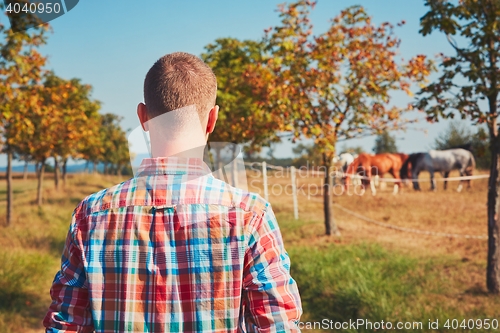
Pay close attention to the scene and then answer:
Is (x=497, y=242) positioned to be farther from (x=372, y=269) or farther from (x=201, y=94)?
(x=201, y=94)

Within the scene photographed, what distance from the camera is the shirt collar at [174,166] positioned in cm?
139

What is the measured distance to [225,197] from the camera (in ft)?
4.54

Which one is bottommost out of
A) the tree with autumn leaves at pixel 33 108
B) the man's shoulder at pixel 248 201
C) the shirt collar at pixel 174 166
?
the man's shoulder at pixel 248 201

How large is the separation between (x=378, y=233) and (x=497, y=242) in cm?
471

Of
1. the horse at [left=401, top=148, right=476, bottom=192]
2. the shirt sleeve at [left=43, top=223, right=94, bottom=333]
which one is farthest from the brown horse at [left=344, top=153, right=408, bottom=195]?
the shirt sleeve at [left=43, top=223, right=94, bottom=333]

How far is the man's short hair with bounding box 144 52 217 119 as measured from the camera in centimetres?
135

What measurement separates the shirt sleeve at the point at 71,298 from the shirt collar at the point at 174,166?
296mm

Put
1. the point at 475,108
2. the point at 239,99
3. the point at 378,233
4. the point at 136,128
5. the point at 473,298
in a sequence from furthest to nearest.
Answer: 1. the point at 239,99
2. the point at 378,233
3. the point at 475,108
4. the point at 473,298
5. the point at 136,128

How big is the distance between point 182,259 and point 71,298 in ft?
1.26

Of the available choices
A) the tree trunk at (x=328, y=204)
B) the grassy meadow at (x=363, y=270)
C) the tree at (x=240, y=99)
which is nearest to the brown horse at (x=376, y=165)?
the tree at (x=240, y=99)

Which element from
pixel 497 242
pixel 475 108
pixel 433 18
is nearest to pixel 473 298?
pixel 497 242

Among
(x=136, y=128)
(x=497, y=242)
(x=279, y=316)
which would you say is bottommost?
(x=497, y=242)

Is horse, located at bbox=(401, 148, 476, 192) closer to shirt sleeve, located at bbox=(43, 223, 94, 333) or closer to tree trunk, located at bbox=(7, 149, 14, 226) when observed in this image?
tree trunk, located at bbox=(7, 149, 14, 226)

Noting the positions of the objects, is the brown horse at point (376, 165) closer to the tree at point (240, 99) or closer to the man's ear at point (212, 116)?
the tree at point (240, 99)
